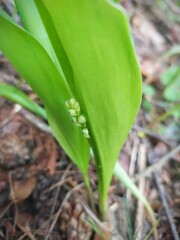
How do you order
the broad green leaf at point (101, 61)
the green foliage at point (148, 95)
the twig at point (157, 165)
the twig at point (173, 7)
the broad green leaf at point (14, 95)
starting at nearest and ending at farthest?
the broad green leaf at point (101, 61), the broad green leaf at point (14, 95), the twig at point (157, 165), the green foliage at point (148, 95), the twig at point (173, 7)

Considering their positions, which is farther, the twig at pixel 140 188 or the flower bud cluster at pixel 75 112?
the twig at pixel 140 188

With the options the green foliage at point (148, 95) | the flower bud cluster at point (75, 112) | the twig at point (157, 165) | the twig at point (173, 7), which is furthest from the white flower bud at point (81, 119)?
the twig at point (173, 7)

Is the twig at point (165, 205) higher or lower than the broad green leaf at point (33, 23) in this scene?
lower

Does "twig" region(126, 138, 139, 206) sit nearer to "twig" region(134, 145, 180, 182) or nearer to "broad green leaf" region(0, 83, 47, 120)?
"twig" region(134, 145, 180, 182)

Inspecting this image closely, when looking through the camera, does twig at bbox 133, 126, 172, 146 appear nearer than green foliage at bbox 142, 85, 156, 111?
Yes

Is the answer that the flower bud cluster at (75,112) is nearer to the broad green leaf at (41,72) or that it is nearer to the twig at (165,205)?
the broad green leaf at (41,72)

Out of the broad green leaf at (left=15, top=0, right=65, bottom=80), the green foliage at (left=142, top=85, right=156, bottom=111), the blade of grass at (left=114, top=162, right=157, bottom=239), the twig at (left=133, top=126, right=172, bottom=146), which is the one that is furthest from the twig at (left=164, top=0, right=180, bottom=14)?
the broad green leaf at (left=15, top=0, right=65, bottom=80)

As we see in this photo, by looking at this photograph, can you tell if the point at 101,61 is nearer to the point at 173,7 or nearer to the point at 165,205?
the point at 165,205

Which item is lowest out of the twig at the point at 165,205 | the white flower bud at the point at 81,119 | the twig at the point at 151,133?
the twig at the point at 165,205

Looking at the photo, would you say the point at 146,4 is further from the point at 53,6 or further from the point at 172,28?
the point at 53,6
